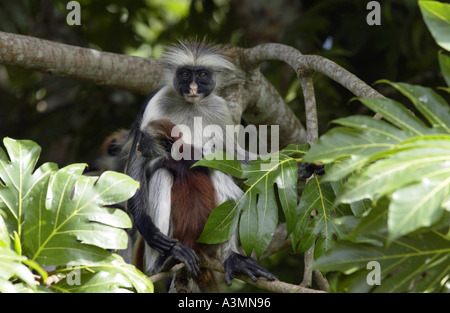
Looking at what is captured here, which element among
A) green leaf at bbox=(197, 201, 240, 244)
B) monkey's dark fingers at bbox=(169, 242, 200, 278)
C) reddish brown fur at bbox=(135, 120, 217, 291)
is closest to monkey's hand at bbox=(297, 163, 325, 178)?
green leaf at bbox=(197, 201, 240, 244)

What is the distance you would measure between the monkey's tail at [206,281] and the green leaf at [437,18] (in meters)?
2.83

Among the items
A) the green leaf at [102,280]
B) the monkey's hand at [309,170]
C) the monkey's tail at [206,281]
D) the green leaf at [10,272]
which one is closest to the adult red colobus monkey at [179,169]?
the monkey's tail at [206,281]

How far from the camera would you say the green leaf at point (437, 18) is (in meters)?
2.81

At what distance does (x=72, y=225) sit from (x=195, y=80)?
8.07ft

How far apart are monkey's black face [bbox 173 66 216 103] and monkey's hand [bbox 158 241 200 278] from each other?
140cm

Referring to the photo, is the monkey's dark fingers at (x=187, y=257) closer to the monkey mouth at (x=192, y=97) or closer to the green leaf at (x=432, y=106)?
the monkey mouth at (x=192, y=97)

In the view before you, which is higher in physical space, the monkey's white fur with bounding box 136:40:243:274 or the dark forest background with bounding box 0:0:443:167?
the dark forest background with bounding box 0:0:443:167

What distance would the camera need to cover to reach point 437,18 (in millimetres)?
2842

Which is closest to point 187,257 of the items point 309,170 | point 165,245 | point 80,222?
point 165,245

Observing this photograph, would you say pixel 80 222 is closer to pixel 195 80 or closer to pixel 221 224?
pixel 221 224

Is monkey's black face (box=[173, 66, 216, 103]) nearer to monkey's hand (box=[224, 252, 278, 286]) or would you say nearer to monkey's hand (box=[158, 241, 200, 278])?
monkey's hand (box=[158, 241, 200, 278])

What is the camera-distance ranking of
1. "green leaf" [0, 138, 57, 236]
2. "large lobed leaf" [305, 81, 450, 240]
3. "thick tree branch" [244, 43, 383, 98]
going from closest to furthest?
1. "large lobed leaf" [305, 81, 450, 240]
2. "green leaf" [0, 138, 57, 236]
3. "thick tree branch" [244, 43, 383, 98]

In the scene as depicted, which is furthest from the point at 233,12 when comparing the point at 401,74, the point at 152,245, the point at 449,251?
the point at 449,251

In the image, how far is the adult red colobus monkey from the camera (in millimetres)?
4508
